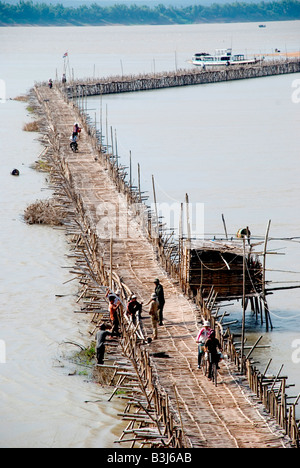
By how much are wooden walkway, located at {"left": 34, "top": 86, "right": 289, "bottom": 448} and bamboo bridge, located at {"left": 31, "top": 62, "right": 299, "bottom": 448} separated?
0.05ft

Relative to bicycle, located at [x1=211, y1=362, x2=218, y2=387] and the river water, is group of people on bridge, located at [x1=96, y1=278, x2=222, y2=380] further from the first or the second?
the river water

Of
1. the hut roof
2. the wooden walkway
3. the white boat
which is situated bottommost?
the wooden walkway

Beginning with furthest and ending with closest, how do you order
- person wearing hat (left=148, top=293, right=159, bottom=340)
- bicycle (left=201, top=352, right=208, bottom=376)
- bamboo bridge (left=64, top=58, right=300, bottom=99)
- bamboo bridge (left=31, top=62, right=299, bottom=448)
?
bamboo bridge (left=64, top=58, right=300, bottom=99), person wearing hat (left=148, top=293, right=159, bottom=340), bicycle (left=201, top=352, right=208, bottom=376), bamboo bridge (left=31, top=62, right=299, bottom=448)

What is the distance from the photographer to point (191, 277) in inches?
635

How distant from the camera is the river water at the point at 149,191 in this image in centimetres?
1266

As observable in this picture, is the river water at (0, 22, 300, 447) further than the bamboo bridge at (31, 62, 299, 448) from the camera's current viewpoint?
Yes

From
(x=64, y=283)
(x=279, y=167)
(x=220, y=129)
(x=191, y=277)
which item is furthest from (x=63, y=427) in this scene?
(x=220, y=129)

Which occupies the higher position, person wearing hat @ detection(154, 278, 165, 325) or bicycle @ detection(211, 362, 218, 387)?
person wearing hat @ detection(154, 278, 165, 325)

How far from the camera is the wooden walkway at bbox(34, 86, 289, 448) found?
10352mm

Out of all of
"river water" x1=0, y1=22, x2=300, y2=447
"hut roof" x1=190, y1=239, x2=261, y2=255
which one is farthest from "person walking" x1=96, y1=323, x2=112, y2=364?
"hut roof" x1=190, y1=239, x2=261, y2=255

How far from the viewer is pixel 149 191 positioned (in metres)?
29.2

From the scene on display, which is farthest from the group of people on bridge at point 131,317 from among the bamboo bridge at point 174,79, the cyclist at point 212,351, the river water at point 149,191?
the bamboo bridge at point 174,79
